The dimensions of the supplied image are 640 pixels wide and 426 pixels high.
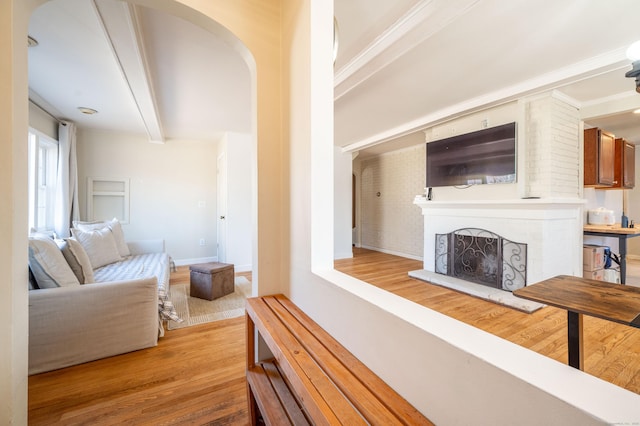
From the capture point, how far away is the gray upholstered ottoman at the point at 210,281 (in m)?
3.01

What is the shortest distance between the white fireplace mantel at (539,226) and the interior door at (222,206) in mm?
3858

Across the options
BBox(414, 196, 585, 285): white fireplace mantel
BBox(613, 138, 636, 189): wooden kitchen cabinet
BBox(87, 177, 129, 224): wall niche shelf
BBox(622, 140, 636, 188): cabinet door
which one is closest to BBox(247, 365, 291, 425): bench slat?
BBox(414, 196, 585, 285): white fireplace mantel

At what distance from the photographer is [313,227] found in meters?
1.07

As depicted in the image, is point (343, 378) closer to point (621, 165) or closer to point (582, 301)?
point (582, 301)

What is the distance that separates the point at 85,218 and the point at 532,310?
6338 mm

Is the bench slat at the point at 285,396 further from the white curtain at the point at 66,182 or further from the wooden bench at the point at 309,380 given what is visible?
the white curtain at the point at 66,182

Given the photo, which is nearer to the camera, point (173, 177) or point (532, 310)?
point (532, 310)

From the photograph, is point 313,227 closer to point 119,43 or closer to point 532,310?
A: point 119,43

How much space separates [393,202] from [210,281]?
4.28 metres

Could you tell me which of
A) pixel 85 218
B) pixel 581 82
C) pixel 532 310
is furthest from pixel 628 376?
pixel 85 218

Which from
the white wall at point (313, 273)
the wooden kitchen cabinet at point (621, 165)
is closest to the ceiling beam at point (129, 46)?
the white wall at point (313, 273)

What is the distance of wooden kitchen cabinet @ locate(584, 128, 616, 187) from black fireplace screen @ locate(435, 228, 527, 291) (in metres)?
1.47

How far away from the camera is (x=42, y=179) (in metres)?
3.52

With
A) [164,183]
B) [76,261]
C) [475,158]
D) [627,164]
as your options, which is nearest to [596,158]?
[627,164]
